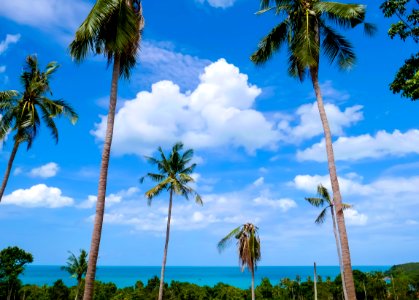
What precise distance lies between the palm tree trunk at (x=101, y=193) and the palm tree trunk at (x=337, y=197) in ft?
22.8

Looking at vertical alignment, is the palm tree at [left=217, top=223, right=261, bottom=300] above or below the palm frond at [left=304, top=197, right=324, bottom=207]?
below

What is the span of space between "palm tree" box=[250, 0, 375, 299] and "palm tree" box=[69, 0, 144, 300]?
537 centimetres

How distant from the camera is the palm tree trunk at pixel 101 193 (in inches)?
385

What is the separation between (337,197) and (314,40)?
5.55 metres

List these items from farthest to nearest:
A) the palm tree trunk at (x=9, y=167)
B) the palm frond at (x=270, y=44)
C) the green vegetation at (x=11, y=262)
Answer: the green vegetation at (x=11, y=262), the palm tree trunk at (x=9, y=167), the palm frond at (x=270, y=44)

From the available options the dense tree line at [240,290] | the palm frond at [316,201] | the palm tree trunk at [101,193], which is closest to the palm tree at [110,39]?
the palm tree trunk at [101,193]

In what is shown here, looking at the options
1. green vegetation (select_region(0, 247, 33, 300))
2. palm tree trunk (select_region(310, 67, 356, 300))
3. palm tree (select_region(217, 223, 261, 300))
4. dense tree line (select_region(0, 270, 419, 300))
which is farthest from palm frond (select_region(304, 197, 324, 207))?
green vegetation (select_region(0, 247, 33, 300))

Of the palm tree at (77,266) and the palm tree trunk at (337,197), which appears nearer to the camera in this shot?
the palm tree trunk at (337,197)

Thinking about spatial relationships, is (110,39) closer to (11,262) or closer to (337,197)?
(337,197)

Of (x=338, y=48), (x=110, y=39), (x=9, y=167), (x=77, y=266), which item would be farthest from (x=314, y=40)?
(x=77, y=266)

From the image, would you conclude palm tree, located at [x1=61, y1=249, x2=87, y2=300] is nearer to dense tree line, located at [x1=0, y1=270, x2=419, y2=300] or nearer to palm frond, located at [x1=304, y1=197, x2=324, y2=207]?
dense tree line, located at [x1=0, y1=270, x2=419, y2=300]

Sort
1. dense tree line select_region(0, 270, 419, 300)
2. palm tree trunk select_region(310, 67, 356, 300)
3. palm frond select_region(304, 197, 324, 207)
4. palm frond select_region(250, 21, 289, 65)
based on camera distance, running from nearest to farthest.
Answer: palm tree trunk select_region(310, 67, 356, 300)
palm frond select_region(250, 21, 289, 65)
palm frond select_region(304, 197, 324, 207)
dense tree line select_region(0, 270, 419, 300)

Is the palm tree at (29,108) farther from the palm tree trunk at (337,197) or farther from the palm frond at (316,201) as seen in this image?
the palm frond at (316,201)

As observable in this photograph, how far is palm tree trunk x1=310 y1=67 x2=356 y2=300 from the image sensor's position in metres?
10.7
